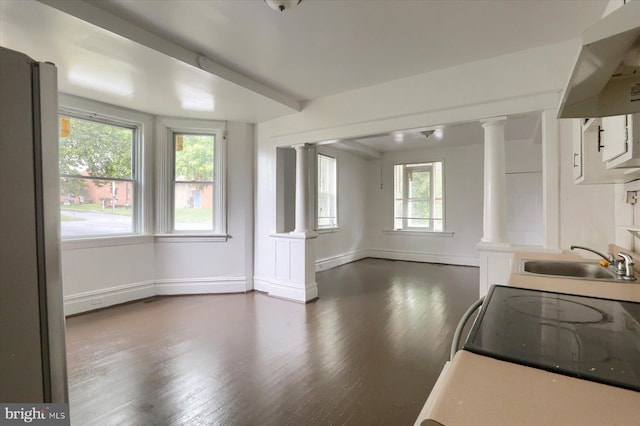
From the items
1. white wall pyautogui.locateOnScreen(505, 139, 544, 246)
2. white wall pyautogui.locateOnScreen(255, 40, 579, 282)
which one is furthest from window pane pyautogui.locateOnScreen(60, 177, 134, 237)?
white wall pyautogui.locateOnScreen(505, 139, 544, 246)

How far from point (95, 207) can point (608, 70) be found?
15.2ft

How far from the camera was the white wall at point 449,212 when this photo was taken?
652 cm

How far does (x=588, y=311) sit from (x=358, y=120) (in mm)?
2975

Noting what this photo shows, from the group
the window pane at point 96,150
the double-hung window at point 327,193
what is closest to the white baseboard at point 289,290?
the double-hung window at point 327,193

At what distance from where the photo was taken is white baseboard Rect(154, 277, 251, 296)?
434 centimetres

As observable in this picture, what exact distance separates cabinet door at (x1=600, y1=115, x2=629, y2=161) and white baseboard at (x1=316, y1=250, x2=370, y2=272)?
4.99 metres

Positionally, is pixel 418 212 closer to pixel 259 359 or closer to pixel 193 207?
pixel 193 207

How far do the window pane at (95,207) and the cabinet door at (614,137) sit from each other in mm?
4472

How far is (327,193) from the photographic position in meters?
6.47

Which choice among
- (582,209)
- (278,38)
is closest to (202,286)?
(278,38)

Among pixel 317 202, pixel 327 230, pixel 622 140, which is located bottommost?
pixel 327 230

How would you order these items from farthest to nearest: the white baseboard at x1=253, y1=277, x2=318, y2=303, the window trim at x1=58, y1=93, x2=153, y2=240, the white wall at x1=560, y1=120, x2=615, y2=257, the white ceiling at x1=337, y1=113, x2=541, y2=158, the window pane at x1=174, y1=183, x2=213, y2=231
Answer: the white ceiling at x1=337, y1=113, x2=541, y2=158, the window pane at x1=174, y1=183, x2=213, y2=231, the white baseboard at x1=253, y1=277, x2=318, y2=303, the window trim at x1=58, y1=93, x2=153, y2=240, the white wall at x1=560, y1=120, x2=615, y2=257

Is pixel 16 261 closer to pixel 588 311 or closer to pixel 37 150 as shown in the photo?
pixel 37 150

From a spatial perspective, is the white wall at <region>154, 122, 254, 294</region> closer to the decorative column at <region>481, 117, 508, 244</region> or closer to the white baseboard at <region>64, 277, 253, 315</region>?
the white baseboard at <region>64, 277, 253, 315</region>
